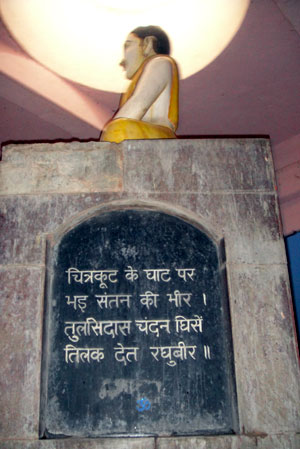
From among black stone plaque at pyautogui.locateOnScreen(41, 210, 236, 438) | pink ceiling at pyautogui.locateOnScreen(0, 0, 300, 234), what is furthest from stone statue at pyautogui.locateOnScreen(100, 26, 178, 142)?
pink ceiling at pyautogui.locateOnScreen(0, 0, 300, 234)

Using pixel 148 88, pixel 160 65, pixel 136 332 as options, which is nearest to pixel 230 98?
pixel 160 65

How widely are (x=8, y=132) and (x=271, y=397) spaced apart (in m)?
5.69

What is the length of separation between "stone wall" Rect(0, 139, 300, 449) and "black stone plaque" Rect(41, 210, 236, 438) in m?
0.08

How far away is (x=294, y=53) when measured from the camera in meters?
5.97

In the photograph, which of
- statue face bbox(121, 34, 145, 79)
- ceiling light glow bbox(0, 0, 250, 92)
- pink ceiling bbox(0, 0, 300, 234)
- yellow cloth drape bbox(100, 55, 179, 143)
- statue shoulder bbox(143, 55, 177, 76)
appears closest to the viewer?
yellow cloth drape bbox(100, 55, 179, 143)

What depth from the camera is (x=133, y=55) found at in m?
4.30

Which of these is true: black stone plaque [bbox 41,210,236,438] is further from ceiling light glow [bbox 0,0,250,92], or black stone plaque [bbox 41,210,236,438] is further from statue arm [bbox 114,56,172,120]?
ceiling light glow [bbox 0,0,250,92]

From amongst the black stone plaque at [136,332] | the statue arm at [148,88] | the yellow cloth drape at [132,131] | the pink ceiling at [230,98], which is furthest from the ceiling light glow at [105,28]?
the black stone plaque at [136,332]

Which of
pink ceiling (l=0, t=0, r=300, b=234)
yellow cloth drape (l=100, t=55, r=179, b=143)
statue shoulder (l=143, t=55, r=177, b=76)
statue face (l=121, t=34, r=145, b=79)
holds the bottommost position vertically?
yellow cloth drape (l=100, t=55, r=179, b=143)

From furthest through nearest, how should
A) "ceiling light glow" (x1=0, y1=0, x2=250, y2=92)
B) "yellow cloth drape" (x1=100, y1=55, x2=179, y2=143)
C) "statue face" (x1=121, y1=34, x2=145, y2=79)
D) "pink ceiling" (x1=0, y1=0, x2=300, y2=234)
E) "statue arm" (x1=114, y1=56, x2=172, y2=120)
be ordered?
"pink ceiling" (x1=0, y1=0, x2=300, y2=234)
"ceiling light glow" (x1=0, y1=0, x2=250, y2=92)
"statue face" (x1=121, y1=34, x2=145, y2=79)
"statue arm" (x1=114, y1=56, x2=172, y2=120)
"yellow cloth drape" (x1=100, y1=55, x2=179, y2=143)

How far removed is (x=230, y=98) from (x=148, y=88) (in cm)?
310

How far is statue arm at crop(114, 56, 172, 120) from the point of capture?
3771 mm

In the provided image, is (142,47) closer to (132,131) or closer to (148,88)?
(148,88)

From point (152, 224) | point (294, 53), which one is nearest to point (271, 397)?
point (152, 224)
